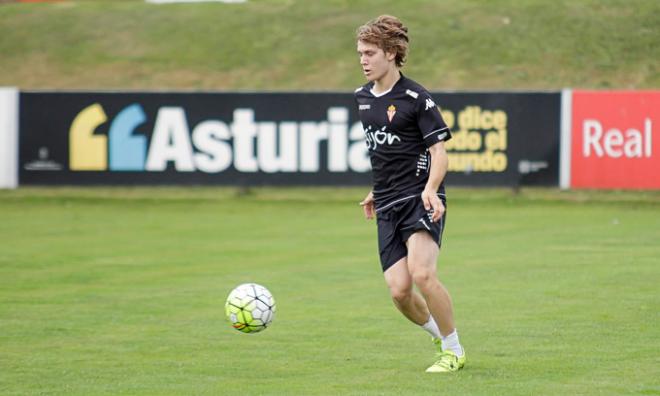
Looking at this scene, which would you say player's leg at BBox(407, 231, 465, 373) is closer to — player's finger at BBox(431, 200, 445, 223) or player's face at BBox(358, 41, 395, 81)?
player's finger at BBox(431, 200, 445, 223)

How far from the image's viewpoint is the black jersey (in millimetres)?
8477

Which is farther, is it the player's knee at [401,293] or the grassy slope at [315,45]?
the grassy slope at [315,45]

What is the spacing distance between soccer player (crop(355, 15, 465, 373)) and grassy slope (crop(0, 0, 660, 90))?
27.1m

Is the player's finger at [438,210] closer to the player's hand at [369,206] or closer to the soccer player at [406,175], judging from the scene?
the soccer player at [406,175]

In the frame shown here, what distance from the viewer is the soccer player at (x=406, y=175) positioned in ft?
27.7

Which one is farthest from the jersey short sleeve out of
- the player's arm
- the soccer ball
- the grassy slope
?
the grassy slope

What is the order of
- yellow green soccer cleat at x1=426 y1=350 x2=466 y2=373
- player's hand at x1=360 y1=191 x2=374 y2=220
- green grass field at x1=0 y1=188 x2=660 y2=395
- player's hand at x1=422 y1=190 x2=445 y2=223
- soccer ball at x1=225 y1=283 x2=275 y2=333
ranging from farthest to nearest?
1. soccer ball at x1=225 y1=283 x2=275 y2=333
2. player's hand at x1=360 y1=191 x2=374 y2=220
3. yellow green soccer cleat at x1=426 y1=350 x2=466 y2=373
4. green grass field at x1=0 y1=188 x2=660 y2=395
5. player's hand at x1=422 y1=190 x2=445 y2=223

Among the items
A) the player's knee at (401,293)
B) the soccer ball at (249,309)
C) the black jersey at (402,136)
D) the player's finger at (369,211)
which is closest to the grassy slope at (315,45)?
the player's finger at (369,211)

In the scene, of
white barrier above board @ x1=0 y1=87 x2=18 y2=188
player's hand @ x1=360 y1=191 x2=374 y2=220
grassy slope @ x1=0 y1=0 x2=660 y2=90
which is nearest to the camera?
player's hand @ x1=360 y1=191 x2=374 y2=220

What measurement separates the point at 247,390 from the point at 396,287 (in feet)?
4.05

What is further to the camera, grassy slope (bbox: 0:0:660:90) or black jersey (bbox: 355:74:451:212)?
grassy slope (bbox: 0:0:660:90)

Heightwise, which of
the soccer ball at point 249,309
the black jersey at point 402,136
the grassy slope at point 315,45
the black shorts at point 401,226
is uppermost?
the grassy slope at point 315,45

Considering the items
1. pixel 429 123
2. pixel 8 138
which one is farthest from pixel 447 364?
pixel 8 138

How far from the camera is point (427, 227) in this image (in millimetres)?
8445
